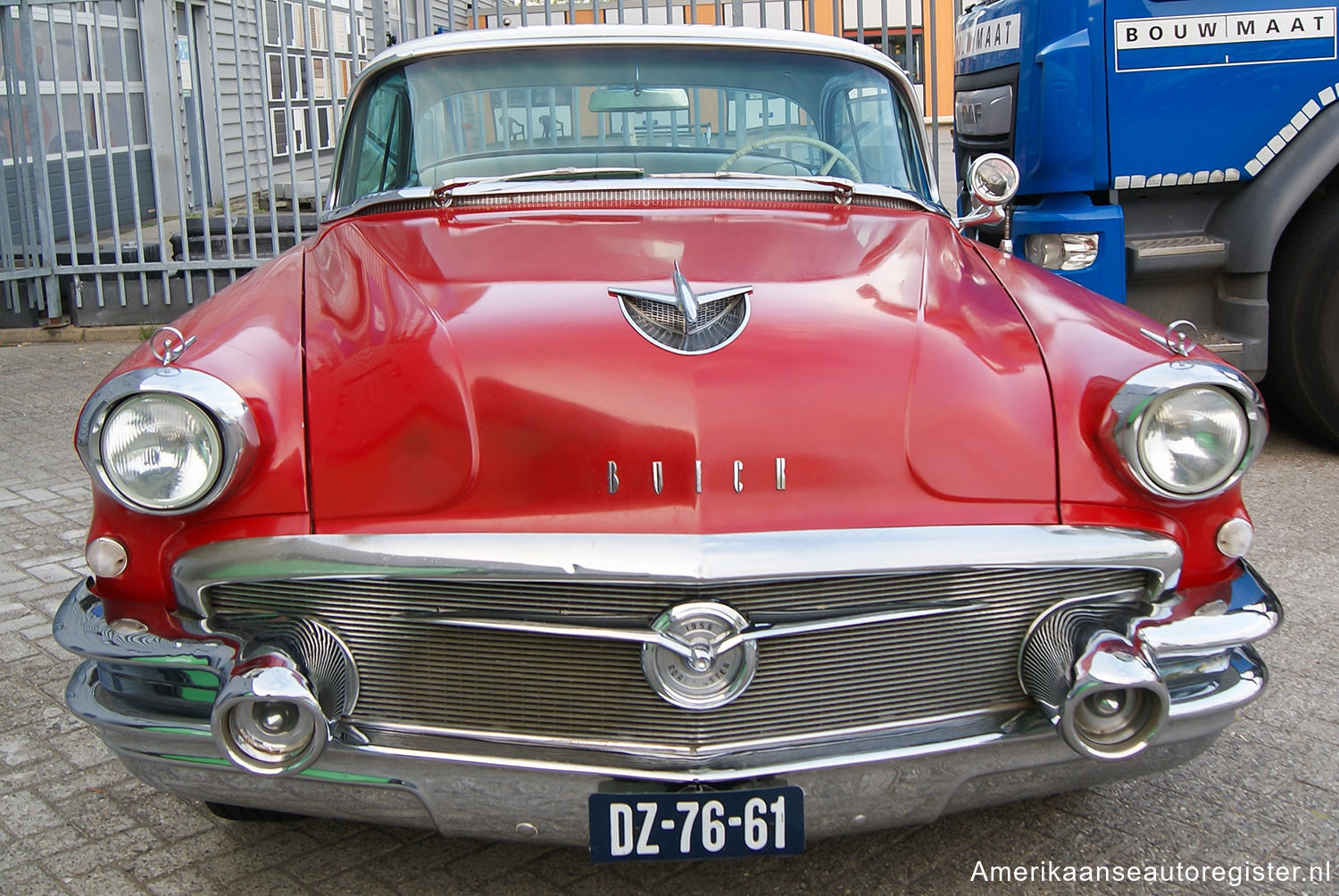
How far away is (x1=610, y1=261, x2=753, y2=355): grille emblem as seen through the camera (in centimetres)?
222

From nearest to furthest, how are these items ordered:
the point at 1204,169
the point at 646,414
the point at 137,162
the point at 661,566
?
the point at 661,566 < the point at 646,414 < the point at 1204,169 < the point at 137,162

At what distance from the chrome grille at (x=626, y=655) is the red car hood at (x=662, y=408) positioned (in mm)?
109

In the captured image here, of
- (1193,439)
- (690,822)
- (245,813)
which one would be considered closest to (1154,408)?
(1193,439)

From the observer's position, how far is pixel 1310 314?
4.99 meters

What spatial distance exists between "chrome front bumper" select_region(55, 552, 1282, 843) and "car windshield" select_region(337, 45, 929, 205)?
150cm

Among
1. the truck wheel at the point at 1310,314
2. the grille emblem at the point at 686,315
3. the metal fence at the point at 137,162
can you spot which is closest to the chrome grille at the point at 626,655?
the grille emblem at the point at 686,315

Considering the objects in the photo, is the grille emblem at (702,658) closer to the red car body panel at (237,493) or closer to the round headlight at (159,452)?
the red car body panel at (237,493)

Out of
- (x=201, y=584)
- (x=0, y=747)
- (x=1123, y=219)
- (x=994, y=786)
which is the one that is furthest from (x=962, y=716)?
(x=1123, y=219)

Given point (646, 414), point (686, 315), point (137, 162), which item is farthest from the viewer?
point (137, 162)

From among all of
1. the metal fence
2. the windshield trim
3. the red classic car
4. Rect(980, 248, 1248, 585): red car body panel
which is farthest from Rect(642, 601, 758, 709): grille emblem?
the metal fence

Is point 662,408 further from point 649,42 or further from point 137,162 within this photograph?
point 137,162

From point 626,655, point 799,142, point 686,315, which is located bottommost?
point 626,655

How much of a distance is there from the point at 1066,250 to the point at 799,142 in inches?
84.4

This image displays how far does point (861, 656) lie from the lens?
6.75 ft
